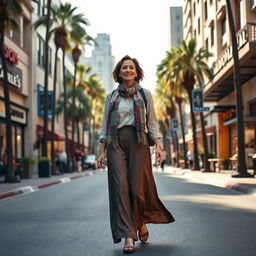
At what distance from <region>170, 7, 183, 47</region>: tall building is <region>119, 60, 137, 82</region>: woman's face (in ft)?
338

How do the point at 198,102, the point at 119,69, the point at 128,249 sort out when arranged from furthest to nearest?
the point at 198,102, the point at 119,69, the point at 128,249

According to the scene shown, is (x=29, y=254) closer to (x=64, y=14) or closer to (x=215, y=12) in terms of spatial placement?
(x=64, y=14)

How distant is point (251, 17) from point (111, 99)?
23.6 metres

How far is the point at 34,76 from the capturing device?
3778cm

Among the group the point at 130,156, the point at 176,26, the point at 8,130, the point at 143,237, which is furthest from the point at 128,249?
the point at 176,26

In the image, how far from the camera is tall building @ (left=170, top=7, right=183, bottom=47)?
108 m

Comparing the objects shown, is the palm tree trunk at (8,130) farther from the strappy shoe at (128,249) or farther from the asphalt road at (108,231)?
the strappy shoe at (128,249)

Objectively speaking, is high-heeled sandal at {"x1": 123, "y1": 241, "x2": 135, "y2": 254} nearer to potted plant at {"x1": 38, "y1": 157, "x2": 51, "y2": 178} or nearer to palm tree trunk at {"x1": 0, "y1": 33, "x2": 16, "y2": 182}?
palm tree trunk at {"x1": 0, "y1": 33, "x2": 16, "y2": 182}

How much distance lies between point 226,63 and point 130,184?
21526 mm

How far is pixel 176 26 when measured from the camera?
357ft

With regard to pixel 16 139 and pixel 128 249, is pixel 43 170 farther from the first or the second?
pixel 128 249

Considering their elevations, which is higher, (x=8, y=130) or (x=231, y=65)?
(x=231, y=65)

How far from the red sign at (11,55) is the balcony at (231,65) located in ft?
39.9

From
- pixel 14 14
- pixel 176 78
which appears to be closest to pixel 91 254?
pixel 14 14
